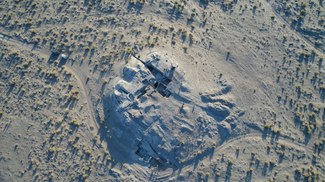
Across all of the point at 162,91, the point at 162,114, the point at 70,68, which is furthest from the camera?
the point at 70,68

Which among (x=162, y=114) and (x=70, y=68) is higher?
→ (x=162, y=114)

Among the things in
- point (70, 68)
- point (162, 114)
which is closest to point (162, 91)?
point (162, 114)

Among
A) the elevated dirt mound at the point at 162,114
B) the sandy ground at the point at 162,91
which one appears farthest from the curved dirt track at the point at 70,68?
the elevated dirt mound at the point at 162,114

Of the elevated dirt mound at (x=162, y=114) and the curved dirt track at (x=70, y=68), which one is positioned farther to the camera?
the curved dirt track at (x=70, y=68)

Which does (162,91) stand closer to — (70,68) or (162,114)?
(162,114)

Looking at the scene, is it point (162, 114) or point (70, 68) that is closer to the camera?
point (162, 114)

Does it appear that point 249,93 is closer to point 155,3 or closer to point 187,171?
point 187,171

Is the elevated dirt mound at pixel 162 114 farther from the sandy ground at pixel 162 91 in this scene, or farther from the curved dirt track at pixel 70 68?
the curved dirt track at pixel 70 68

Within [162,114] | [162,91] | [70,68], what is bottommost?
[70,68]

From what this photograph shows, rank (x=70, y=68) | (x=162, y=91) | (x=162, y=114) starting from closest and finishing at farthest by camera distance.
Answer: (x=162, y=114) → (x=162, y=91) → (x=70, y=68)
